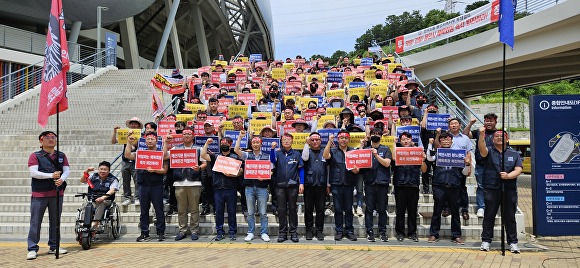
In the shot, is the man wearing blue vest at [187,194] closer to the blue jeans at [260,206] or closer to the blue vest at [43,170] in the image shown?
the blue jeans at [260,206]

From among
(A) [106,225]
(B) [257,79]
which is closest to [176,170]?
(A) [106,225]

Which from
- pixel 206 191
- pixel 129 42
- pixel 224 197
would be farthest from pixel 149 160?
pixel 129 42

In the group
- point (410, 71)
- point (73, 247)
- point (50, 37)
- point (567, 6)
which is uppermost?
point (567, 6)

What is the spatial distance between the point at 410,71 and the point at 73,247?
44.6 ft

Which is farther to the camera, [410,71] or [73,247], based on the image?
[410,71]

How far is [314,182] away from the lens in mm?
7859

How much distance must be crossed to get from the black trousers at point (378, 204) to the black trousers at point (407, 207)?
25 cm

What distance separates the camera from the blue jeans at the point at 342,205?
7879mm

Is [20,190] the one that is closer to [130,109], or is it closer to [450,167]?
[130,109]

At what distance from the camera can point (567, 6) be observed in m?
17.4

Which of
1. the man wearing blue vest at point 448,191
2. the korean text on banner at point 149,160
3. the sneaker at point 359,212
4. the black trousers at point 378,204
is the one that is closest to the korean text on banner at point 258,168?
the korean text on banner at point 149,160

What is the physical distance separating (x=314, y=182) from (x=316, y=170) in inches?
9.1

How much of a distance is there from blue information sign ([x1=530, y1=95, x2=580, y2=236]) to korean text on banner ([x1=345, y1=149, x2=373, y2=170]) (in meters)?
3.01

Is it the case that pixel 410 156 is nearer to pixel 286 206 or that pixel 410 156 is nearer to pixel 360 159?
pixel 360 159
